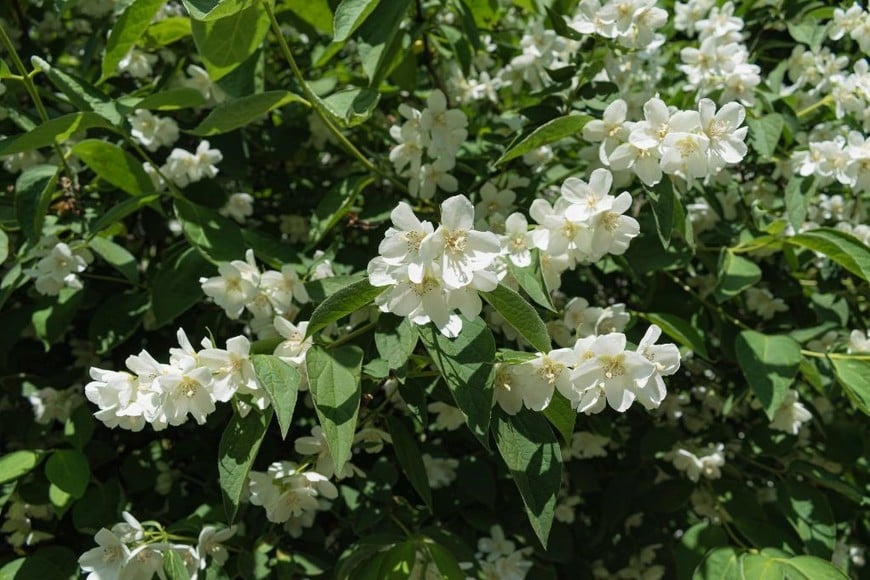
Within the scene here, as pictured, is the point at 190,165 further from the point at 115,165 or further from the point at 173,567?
the point at 173,567

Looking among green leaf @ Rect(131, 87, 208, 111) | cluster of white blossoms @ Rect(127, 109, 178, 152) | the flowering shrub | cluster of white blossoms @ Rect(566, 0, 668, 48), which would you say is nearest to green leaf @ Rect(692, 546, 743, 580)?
the flowering shrub

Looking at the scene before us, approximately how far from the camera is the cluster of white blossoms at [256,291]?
76.9 inches

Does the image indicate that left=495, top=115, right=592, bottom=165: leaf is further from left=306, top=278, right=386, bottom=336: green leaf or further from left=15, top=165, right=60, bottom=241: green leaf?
left=15, top=165, right=60, bottom=241: green leaf

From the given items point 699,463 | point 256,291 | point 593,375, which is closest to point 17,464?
point 256,291

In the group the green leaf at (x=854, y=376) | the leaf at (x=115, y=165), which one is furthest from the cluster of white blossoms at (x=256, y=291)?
the green leaf at (x=854, y=376)

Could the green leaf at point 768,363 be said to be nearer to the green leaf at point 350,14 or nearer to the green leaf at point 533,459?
the green leaf at point 533,459

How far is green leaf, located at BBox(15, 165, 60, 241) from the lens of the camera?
206cm

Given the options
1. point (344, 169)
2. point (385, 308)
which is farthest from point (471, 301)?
point (344, 169)

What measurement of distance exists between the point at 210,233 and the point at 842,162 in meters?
1.75

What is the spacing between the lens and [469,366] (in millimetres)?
1548

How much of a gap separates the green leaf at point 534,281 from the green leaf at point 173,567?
3.07 ft

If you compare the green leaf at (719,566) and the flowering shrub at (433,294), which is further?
the green leaf at (719,566)

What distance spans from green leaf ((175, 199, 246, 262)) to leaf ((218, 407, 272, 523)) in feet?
1.86

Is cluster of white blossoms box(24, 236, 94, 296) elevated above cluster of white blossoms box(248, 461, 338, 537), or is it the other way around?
cluster of white blossoms box(24, 236, 94, 296)
